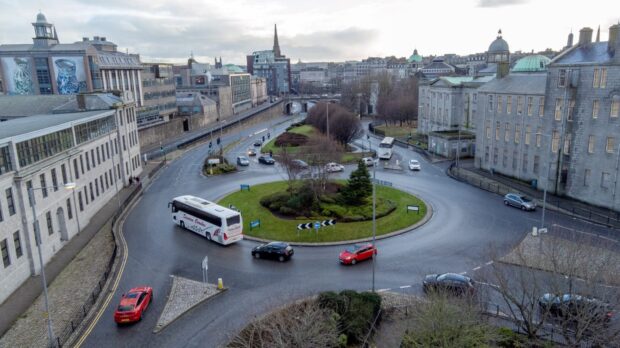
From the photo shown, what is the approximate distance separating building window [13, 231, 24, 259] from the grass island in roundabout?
15607 mm

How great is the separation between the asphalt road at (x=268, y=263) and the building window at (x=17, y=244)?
6.70 metres

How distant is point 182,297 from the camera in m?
25.5

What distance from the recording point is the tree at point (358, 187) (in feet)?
132

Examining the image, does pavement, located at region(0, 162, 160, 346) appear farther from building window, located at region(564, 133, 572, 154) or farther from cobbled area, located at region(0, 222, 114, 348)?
building window, located at region(564, 133, 572, 154)

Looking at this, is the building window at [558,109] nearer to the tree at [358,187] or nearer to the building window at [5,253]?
the tree at [358,187]

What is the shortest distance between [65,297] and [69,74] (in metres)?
65.4

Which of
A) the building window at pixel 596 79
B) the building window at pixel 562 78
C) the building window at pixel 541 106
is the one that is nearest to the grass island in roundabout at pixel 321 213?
the building window at pixel 541 106

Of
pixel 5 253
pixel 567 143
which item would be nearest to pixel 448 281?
pixel 5 253

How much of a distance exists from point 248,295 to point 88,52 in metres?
70.6

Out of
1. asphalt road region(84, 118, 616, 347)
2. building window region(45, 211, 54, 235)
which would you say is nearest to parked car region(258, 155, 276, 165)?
asphalt road region(84, 118, 616, 347)

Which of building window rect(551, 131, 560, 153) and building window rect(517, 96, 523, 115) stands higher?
building window rect(517, 96, 523, 115)

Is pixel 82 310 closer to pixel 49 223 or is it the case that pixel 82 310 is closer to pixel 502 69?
pixel 49 223

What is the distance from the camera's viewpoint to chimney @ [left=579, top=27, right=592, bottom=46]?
4428 cm

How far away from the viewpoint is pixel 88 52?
7838cm
